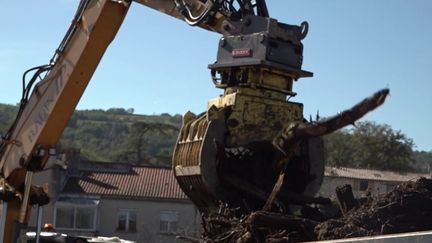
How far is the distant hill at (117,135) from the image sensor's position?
64.6 meters

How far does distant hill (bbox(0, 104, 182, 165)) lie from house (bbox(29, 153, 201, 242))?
1860cm

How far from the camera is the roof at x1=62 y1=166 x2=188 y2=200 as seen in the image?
3916 centimetres

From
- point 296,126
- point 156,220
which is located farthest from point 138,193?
point 296,126

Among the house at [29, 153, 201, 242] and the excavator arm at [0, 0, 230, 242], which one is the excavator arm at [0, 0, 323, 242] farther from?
the house at [29, 153, 201, 242]

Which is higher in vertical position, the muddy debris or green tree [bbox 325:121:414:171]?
green tree [bbox 325:121:414:171]

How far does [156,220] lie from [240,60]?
31.2m

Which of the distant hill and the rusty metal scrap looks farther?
the distant hill

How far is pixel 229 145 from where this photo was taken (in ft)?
28.8

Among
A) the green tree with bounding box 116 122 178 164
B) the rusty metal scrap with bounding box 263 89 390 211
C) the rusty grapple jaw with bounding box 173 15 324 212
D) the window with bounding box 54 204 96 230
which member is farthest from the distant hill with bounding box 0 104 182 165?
the rusty metal scrap with bounding box 263 89 390 211

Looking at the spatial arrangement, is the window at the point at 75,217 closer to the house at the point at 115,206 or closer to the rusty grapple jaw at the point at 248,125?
the house at the point at 115,206

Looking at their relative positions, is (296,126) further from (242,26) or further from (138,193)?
(138,193)

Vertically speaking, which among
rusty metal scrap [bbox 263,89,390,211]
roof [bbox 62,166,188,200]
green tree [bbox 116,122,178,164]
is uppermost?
green tree [bbox 116,122,178,164]

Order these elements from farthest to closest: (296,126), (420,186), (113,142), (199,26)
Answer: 1. (113,142)
2. (199,26)
3. (296,126)
4. (420,186)

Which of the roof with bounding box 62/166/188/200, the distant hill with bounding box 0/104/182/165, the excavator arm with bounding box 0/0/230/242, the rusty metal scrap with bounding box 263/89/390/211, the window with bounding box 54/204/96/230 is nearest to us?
the rusty metal scrap with bounding box 263/89/390/211
